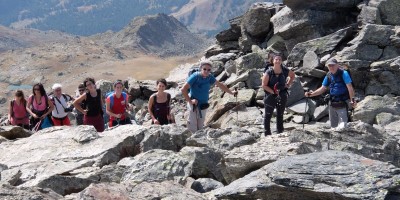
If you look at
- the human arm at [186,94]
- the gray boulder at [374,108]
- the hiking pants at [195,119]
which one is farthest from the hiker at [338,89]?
the gray boulder at [374,108]

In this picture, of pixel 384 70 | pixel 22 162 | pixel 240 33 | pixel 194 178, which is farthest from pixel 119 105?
pixel 240 33

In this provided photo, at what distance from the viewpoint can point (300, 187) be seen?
29.3ft

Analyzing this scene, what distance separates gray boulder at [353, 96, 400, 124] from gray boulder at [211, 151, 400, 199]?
44.0 ft

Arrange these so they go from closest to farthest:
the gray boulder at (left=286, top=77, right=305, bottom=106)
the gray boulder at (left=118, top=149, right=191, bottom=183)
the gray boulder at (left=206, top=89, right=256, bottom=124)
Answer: the gray boulder at (left=118, top=149, right=191, bottom=183) → the gray boulder at (left=286, top=77, right=305, bottom=106) → the gray boulder at (left=206, top=89, right=256, bottom=124)

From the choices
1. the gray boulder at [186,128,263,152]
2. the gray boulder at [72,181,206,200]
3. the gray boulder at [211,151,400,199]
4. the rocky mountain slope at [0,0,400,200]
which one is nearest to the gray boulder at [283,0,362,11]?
the rocky mountain slope at [0,0,400,200]

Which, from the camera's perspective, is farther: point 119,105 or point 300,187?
point 119,105

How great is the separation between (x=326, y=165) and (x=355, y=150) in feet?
11.4

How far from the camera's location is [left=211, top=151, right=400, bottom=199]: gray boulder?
864cm

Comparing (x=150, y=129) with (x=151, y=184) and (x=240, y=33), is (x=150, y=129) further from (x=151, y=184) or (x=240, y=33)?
(x=240, y=33)

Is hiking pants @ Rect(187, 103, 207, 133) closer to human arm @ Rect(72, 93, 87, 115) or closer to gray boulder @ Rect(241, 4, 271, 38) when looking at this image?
human arm @ Rect(72, 93, 87, 115)

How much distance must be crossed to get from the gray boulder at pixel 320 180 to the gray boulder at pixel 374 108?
13419 mm

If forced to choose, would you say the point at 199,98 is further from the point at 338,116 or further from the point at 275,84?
the point at 338,116

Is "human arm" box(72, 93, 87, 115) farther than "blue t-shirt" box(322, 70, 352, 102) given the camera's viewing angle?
Yes

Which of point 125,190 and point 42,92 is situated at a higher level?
point 42,92
